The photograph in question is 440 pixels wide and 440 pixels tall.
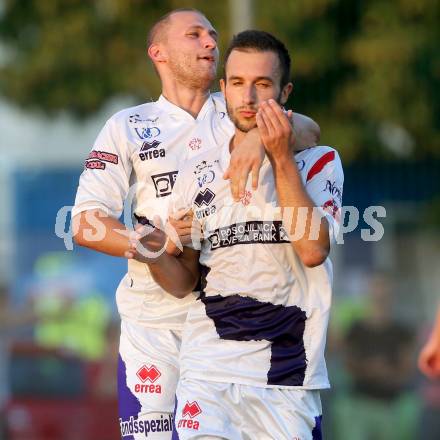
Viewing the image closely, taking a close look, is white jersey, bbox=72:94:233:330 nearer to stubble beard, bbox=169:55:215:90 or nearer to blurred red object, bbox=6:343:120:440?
stubble beard, bbox=169:55:215:90

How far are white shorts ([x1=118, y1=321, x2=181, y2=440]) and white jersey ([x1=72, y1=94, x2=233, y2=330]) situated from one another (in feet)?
0.25

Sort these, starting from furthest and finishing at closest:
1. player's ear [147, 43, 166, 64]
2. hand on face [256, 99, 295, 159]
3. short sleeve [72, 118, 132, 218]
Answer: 1. player's ear [147, 43, 166, 64]
2. short sleeve [72, 118, 132, 218]
3. hand on face [256, 99, 295, 159]

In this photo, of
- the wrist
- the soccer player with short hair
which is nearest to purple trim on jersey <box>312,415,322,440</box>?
the soccer player with short hair

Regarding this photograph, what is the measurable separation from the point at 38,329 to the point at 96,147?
9257 millimetres

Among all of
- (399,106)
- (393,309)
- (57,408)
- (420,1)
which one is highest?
(420,1)

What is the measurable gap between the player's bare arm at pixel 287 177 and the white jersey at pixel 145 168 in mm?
832

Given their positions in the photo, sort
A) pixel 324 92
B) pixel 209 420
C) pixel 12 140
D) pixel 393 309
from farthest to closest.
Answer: pixel 12 140 < pixel 324 92 < pixel 393 309 < pixel 209 420

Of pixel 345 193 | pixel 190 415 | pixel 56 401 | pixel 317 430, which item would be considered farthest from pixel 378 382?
pixel 345 193

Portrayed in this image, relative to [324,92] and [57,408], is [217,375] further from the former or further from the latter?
[324,92]

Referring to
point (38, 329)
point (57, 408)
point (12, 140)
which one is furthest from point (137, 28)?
point (12, 140)

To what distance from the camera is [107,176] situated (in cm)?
599

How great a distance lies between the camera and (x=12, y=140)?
30359 mm

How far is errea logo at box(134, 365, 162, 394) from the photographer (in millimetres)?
6102

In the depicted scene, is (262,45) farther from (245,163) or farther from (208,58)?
(208,58)
